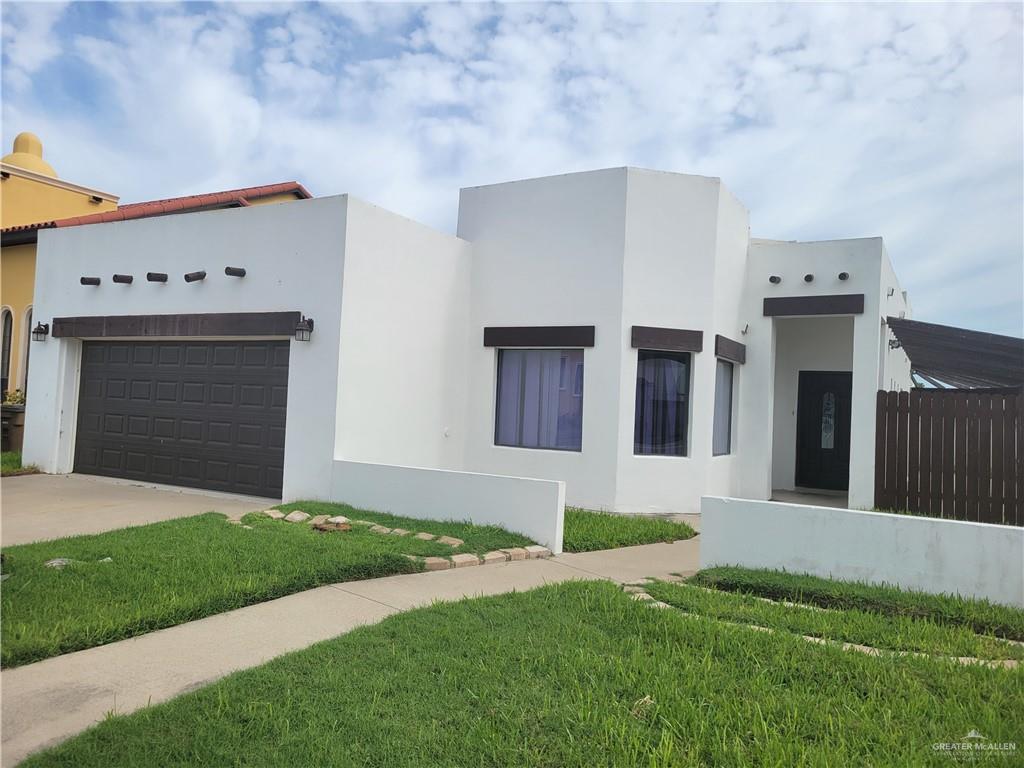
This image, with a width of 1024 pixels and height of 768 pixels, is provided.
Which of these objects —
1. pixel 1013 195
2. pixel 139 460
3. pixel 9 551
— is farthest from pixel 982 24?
pixel 139 460

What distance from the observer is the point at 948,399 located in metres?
10.3

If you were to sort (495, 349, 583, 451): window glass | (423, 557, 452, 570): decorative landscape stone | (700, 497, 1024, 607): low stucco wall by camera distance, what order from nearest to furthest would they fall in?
(700, 497, 1024, 607): low stucco wall → (423, 557, 452, 570): decorative landscape stone → (495, 349, 583, 451): window glass

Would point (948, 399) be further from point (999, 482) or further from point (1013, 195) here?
point (1013, 195)

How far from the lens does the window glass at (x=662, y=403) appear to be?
36.7 ft

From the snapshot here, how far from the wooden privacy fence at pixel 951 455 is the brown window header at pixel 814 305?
1.67 metres

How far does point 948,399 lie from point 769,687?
8184 millimetres

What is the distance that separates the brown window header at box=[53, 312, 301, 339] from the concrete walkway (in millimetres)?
5037

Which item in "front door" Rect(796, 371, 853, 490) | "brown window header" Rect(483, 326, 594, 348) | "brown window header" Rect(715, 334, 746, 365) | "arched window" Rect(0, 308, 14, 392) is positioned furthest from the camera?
"arched window" Rect(0, 308, 14, 392)

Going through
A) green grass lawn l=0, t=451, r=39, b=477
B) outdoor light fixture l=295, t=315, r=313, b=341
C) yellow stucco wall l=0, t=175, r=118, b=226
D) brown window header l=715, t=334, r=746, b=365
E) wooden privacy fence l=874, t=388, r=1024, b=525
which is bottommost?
green grass lawn l=0, t=451, r=39, b=477

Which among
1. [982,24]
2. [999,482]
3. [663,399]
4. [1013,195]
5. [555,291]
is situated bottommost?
[999,482]

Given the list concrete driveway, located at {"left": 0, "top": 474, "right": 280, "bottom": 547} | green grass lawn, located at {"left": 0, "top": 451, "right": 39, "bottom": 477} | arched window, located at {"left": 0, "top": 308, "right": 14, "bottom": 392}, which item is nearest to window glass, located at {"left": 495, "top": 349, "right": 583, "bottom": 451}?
concrete driveway, located at {"left": 0, "top": 474, "right": 280, "bottom": 547}

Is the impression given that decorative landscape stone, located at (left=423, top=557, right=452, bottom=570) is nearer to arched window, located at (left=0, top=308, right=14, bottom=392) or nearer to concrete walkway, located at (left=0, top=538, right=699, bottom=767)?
concrete walkway, located at (left=0, top=538, right=699, bottom=767)

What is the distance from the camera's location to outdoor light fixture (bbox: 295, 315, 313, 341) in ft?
31.6

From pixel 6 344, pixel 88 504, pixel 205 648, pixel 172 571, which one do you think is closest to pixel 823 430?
pixel 172 571
